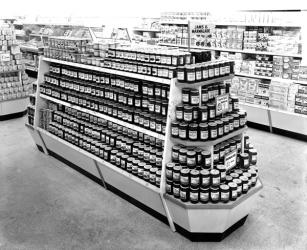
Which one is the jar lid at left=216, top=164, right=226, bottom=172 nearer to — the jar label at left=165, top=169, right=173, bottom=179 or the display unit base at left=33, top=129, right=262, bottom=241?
the display unit base at left=33, top=129, right=262, bottom=241

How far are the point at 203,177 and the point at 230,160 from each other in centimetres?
48

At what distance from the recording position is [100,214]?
3.81m

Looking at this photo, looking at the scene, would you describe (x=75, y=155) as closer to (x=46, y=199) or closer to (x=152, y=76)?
(x=46, y=199)

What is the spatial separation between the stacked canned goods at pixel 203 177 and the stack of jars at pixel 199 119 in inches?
6.8

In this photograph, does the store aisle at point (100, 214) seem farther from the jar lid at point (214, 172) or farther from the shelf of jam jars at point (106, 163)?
the jar lid at point (214, 172)

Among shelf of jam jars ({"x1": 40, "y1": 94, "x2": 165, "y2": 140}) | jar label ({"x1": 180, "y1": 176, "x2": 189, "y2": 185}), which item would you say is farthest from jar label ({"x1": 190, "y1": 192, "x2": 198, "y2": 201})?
shelf of jam jars ({"x1": 40, "y1": 94, "x2": 165, "y2": 140})

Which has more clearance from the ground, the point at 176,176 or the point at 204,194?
the point at 176,176

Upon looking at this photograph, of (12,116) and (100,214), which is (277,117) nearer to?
(100,214)

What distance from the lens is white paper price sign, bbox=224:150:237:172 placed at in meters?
3.38

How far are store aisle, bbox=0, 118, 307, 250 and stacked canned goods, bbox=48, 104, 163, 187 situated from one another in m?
0.48

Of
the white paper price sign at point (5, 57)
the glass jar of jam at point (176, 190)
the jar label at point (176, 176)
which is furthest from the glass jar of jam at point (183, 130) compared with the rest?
the white paper price sign at point (5, 57)

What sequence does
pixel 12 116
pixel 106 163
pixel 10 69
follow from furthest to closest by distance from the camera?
pixel 12 116, pixel 10 69, pixel 106 163

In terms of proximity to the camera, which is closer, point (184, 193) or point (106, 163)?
point (184, 193)

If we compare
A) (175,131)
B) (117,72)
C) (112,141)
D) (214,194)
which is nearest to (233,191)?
(214,194)
